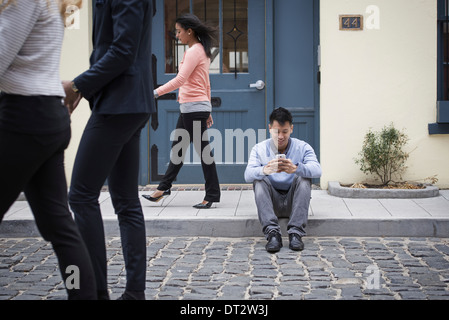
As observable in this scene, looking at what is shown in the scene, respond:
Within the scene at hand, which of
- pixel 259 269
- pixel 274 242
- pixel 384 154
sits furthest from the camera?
pixel 384 154

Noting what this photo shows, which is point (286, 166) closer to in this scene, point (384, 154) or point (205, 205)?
point (205, 205)

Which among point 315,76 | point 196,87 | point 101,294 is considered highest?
point 315,76

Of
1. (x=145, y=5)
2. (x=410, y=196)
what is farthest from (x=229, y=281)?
(x=410, y=196)

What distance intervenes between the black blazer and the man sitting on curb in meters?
2.17

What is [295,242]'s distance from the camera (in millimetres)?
5039

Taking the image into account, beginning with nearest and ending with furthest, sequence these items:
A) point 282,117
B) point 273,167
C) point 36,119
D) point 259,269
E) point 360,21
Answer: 1. point 36,119
2. point 259,269
3. point 273,167
4. point 282,117
5. point 360,21

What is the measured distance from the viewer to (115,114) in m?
3.15

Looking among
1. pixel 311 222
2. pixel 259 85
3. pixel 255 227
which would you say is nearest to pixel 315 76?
pixel 259 85

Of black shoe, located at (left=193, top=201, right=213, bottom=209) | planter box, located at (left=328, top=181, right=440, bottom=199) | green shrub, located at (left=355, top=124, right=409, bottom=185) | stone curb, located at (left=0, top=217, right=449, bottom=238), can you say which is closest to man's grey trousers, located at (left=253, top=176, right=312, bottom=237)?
stone curb, located at (left=0, top=217, right=449, bottom=238)

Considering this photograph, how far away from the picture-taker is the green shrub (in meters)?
6.99

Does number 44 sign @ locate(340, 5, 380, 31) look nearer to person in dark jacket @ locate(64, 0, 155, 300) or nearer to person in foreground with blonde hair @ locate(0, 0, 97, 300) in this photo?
person in dark jacket @ locate(64, 0, 155, 300)

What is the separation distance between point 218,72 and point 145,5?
444cm

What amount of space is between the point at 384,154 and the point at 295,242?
238 cm

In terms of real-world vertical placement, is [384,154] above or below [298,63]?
below
